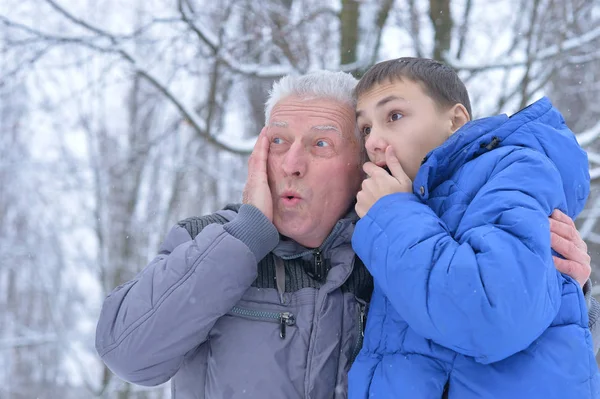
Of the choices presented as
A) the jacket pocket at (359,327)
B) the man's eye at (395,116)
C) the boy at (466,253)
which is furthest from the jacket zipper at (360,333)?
the man's eye at (395,116)

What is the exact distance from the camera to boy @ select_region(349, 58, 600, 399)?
1360 mm

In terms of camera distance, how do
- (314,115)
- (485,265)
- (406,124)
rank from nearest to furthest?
(485,265)
(406,124)
(314,115)

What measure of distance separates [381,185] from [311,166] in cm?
44

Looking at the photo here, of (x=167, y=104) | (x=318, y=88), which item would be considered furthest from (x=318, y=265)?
(x=167, y=104)

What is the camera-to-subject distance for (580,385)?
1427 mm

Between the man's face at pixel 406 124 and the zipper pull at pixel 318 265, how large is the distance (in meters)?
0.39

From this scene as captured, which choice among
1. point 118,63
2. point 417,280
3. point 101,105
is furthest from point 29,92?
point 417,280

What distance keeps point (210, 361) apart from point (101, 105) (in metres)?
11.6

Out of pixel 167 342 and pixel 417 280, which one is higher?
pixel 417 280

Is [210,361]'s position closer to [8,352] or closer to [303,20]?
[303,20]

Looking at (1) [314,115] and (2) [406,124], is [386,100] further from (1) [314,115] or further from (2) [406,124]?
(1) [314,115]

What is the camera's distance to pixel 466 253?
1379mm

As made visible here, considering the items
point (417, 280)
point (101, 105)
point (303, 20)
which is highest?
point (303, 20)

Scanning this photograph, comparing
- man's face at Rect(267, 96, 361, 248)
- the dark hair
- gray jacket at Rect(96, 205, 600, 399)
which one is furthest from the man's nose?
the dark hair
